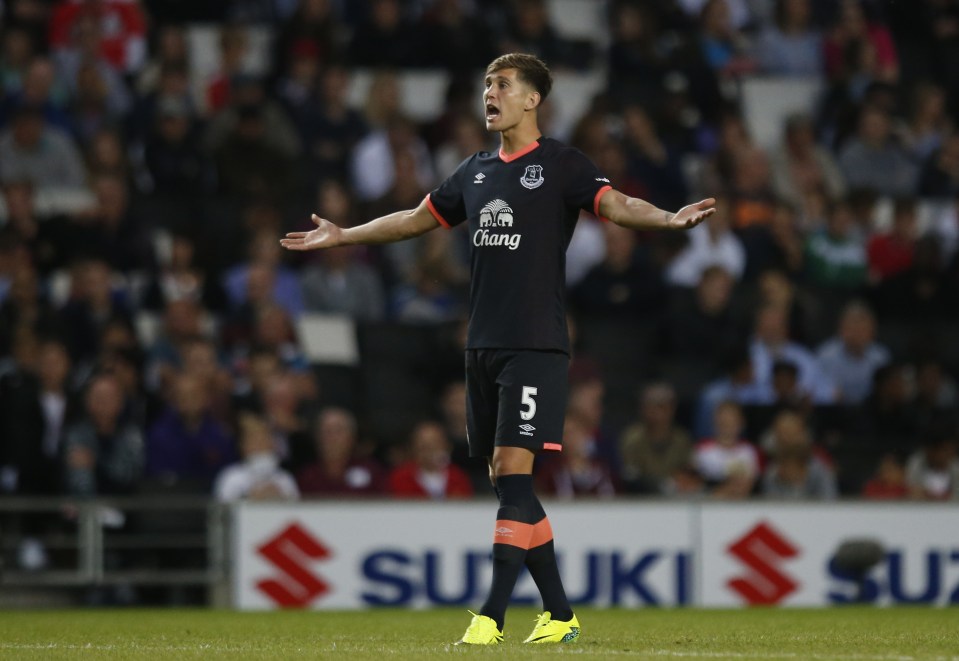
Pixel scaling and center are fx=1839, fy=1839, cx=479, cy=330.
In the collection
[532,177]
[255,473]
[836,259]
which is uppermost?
[836,259]

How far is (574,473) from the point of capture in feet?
42.2

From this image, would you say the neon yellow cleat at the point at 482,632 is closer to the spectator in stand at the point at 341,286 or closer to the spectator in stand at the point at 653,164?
the spectator in stand at the point at 341,286

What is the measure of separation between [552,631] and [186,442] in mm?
6221

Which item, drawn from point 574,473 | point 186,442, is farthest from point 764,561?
point 186,442

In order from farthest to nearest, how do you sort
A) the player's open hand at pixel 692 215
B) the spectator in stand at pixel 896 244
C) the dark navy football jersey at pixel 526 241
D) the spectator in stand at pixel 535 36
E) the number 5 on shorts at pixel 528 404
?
the spectator in stand at pixel 535 36
the spectator in stand at pixel 896 244
the dark navy football jersey at pixel 526 241
the number 5 on shorts at pixel 528 404
the player's open hand at pixel 692 215

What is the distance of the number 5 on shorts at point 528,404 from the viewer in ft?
23.2

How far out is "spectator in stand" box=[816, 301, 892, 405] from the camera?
49.5 feet

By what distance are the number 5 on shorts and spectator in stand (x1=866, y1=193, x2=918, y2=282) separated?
9837mm

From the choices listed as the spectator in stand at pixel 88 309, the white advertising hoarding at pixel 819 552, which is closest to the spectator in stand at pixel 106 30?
the spectator in stand at pixel 88 309

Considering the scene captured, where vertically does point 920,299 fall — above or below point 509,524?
above

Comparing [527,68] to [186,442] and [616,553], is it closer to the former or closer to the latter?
[616,553]

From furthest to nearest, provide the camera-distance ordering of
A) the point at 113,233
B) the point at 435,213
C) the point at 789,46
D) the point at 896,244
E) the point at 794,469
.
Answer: the point at 789,46, the point at 896,244, the point at 113,233, the point at 794,469, the point at 435,213

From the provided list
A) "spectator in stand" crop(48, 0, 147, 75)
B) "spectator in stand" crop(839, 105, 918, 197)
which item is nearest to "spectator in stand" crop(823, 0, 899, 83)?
"spectator in stand" crop(839, 105, 918, 197)

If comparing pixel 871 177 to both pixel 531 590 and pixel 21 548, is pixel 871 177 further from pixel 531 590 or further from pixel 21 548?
pixel 21 548
